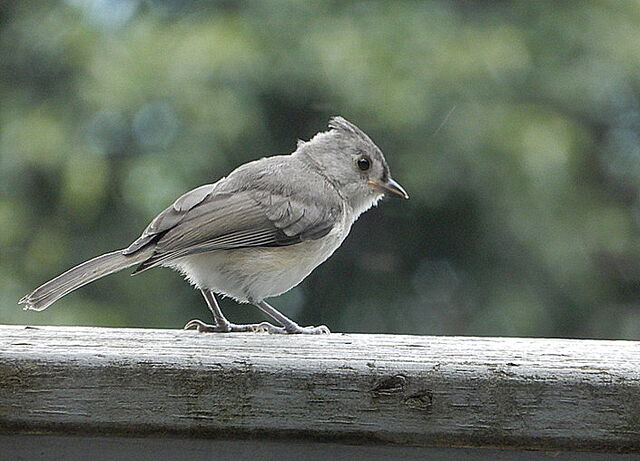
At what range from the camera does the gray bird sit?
2.73 metres

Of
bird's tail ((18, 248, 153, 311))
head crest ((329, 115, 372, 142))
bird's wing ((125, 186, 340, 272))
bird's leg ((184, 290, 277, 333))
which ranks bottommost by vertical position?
bird's leg ((184, 290, 277, 333))

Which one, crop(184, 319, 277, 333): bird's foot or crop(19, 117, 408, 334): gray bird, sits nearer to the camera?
crop(184, 319, 277, 333): bird's foot

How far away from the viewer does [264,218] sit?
9.92ft

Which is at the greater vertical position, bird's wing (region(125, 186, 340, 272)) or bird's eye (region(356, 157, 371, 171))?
bird's eye (region(356, 157, 371, 171))

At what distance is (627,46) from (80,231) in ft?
8.03

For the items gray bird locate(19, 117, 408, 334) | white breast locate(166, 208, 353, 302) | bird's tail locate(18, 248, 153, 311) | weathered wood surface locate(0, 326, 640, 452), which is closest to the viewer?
weathered wood surface locate(0, 326, 640, 452)

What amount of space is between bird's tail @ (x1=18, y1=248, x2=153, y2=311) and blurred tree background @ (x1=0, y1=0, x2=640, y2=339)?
1512mm

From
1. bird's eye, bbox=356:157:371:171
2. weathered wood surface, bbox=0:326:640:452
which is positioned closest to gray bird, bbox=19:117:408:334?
bird's eye, bbox=356:157:371:171

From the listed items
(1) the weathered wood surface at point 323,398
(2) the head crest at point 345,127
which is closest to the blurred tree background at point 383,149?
(2) the head crest at point 345,127

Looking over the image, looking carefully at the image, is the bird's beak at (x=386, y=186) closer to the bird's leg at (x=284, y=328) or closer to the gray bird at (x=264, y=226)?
the gray bird at (x=264, y=226)

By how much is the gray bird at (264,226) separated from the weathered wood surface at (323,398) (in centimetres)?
81

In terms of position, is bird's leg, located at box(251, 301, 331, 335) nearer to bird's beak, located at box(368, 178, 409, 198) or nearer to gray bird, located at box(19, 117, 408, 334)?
gray bird, located at box(19, 117, 408, 334)

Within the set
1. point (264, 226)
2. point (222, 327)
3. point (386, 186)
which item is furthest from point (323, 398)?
point (386, 186)

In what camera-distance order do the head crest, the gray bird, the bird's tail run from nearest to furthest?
the bird's tail
the gray bird
the head crest
